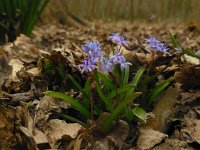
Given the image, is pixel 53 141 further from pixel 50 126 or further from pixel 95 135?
pixel 95 135

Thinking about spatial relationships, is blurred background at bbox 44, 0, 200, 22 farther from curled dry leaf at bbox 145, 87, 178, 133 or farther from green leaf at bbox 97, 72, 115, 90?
green leaf at bbox 97, 72, 115, 90

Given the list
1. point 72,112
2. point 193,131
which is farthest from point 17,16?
point 193,131

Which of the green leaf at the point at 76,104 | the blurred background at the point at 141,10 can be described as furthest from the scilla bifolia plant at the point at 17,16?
the blurred background at the point at 141,10

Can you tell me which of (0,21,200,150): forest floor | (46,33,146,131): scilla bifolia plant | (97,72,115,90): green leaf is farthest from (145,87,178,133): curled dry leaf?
(97,72,115,90): green leaf

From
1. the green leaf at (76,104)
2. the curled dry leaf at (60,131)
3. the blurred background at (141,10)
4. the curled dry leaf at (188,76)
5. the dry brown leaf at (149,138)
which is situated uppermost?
the blurred background at (141,10)

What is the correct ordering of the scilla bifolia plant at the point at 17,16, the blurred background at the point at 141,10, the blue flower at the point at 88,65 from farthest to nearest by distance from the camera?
the blurred background at the point at 141,10 < the scilla bifolia plant at the point at 17,16 < the blue flower at the point at 88,65

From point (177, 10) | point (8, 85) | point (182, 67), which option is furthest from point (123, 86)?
point (177, 10)

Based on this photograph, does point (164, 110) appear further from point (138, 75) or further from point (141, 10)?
point (141, 10)

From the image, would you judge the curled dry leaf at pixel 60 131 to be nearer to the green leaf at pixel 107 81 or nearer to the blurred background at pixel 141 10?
the green leaf at pixel 107 81
